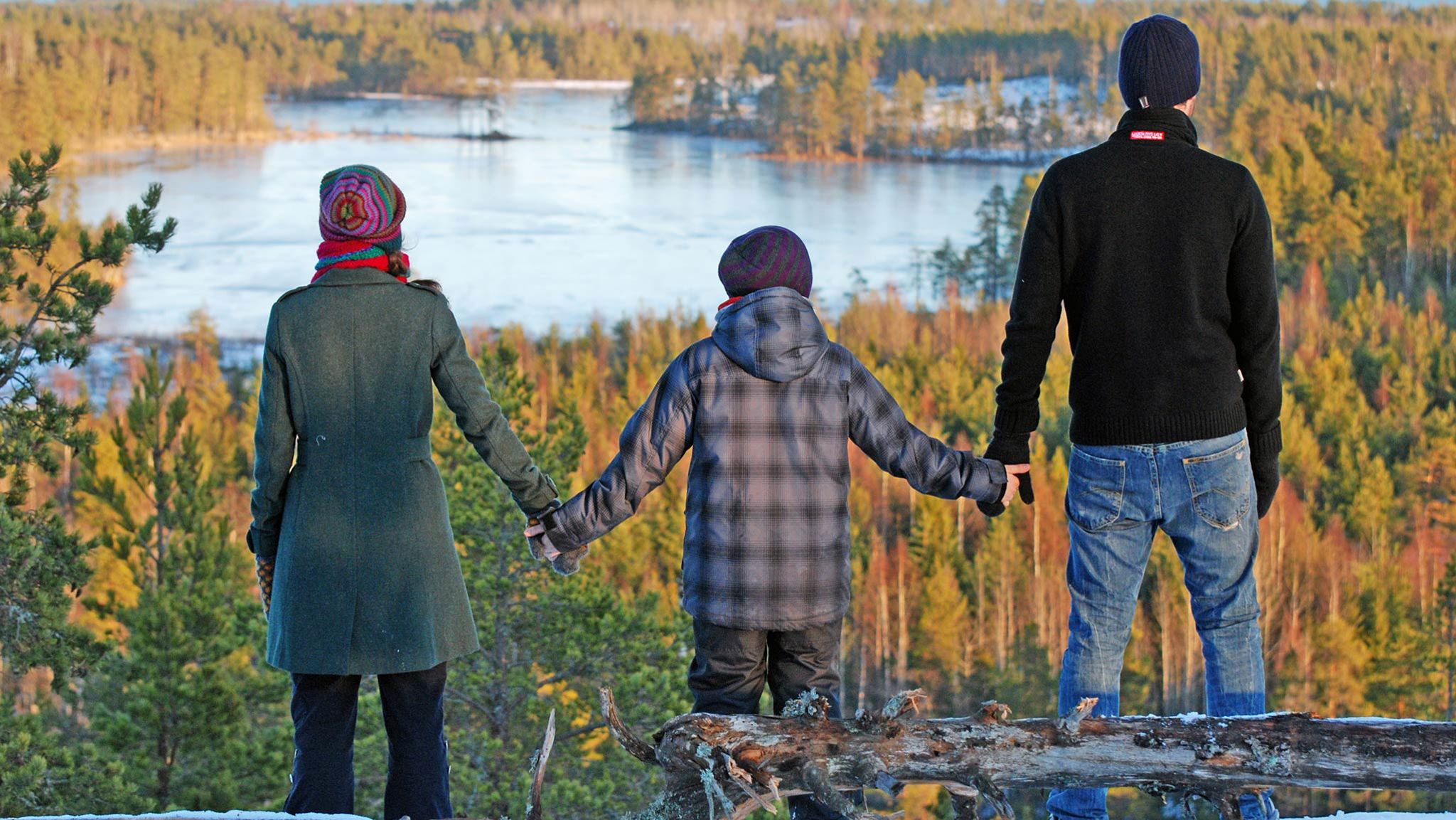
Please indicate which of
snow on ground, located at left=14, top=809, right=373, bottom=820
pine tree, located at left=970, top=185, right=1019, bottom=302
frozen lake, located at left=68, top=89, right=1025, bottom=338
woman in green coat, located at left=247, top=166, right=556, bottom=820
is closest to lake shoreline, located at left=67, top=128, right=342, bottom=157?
frozen lake, located at left=68, top=89, right=1025, bottom=338

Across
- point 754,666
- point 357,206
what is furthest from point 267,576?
point 754,666

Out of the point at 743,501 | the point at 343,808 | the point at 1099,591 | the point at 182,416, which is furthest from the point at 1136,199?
the point at 182,416

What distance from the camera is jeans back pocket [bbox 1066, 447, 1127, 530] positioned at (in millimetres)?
3271

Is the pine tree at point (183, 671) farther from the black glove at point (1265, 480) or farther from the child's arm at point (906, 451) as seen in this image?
the black glove at point (1265, 480)

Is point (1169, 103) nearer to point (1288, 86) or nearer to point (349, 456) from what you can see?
point (349, 456)

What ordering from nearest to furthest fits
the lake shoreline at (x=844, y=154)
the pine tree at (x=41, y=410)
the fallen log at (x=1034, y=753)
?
the fallen log at (x=1034, y=753) < the pine tree at (x=41, y=410) < the lake shoreline at (x=844, y=154)

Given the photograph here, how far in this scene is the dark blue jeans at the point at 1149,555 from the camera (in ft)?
10.6

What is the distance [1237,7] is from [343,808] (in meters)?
155

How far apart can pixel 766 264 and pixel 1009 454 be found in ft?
2.66

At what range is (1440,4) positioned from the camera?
474 ft

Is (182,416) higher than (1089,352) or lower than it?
lower

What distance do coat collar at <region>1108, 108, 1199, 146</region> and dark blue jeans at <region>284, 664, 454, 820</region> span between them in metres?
2.01

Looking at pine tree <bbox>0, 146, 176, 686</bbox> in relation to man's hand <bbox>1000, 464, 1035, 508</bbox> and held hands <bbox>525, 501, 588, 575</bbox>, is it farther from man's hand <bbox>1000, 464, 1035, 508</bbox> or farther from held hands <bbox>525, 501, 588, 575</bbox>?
man's hand <bbox>1000, 464, 1035, 508</bbox>

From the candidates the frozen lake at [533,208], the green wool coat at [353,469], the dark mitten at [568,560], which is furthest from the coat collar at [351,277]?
the frozen lake at [533,208]
